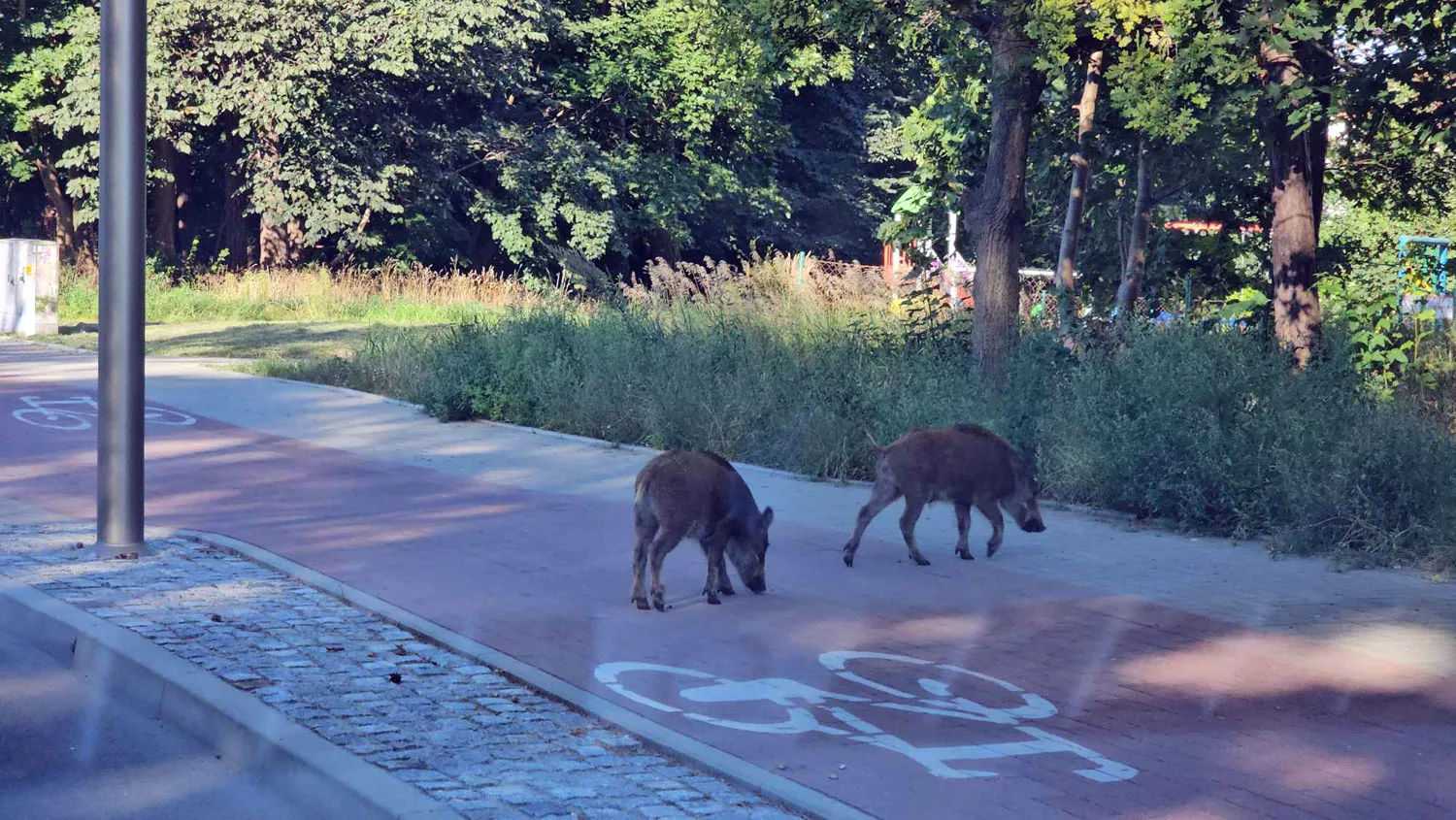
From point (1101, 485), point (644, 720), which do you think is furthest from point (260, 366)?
point (644, 720)

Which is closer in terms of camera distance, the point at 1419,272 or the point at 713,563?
the point at 713,563

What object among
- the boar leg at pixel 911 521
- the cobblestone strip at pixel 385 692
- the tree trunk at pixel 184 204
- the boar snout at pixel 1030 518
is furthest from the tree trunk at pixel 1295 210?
the tree trunk at pixel 184 204

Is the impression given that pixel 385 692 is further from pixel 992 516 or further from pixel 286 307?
pixel 286 307

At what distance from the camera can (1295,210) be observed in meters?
14.8

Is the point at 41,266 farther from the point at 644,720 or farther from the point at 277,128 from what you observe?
the point at 644,720

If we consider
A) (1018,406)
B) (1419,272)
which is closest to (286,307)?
A: (1018,406)

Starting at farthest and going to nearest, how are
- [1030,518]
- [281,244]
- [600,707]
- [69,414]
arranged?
[281,244] → [69,414] → [1030,518] → [600,707]

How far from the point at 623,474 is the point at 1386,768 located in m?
8.52

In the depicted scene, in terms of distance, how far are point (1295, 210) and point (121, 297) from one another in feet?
34.3

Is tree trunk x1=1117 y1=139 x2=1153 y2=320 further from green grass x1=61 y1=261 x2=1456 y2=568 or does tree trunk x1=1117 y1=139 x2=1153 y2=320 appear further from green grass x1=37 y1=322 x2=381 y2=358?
green grass x1=37 y1=322 x2=381 y2=358

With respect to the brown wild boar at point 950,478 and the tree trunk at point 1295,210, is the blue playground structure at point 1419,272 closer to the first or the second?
the tree trunk at point 1295,210

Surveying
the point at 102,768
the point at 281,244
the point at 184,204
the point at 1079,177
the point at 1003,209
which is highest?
the point at 184,204

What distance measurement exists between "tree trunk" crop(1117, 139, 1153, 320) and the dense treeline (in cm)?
4

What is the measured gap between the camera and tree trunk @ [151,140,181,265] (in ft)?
138
